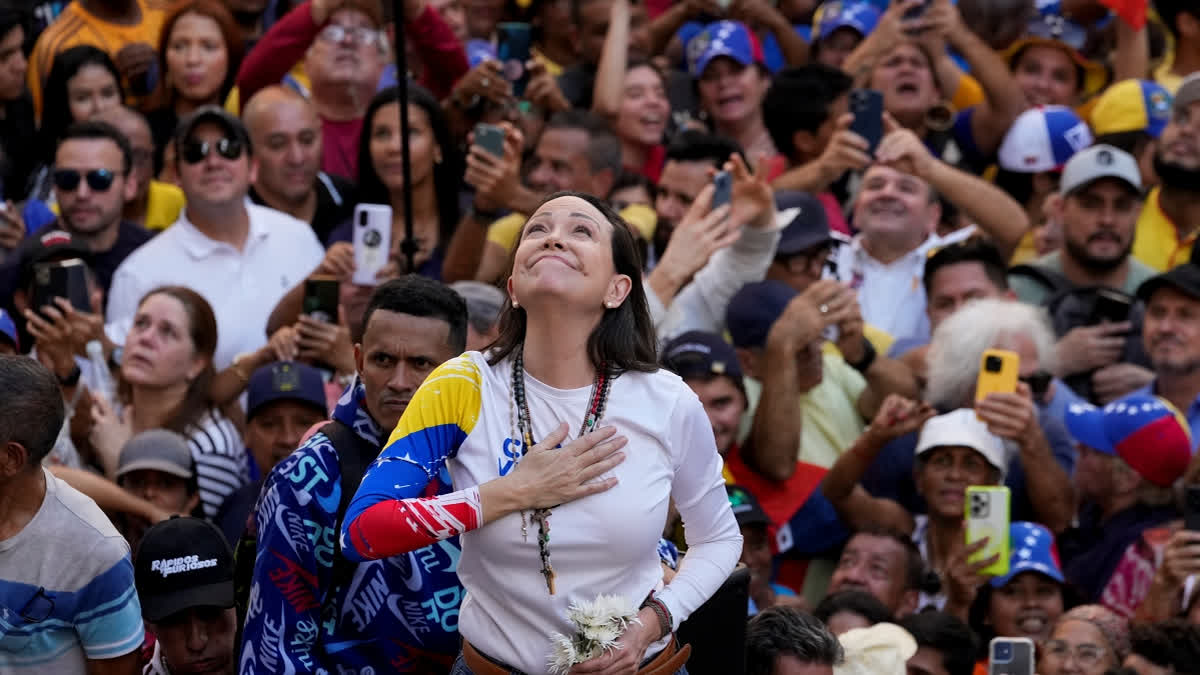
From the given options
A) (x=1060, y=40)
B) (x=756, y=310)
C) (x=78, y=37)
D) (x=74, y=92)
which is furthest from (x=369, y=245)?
(x=1060, y=40)

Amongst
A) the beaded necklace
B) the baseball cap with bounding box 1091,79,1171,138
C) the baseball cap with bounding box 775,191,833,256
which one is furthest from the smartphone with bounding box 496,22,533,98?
the beaded necklace

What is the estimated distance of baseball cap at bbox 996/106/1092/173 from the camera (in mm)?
8948

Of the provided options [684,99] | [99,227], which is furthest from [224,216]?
[684,99]

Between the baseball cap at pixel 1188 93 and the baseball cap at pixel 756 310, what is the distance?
2.12 metres

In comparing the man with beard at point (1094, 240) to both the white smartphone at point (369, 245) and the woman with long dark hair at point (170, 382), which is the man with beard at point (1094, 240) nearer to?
the white smartphone at point (369, 245)

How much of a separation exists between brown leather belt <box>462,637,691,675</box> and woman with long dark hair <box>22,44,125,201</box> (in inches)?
214

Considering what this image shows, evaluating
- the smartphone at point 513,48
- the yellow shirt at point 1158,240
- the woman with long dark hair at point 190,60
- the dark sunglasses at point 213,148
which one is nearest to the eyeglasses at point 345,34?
the woman with long dark hair at point 190,60

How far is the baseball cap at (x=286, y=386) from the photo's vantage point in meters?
6.54

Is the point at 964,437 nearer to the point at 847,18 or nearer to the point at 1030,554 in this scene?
the point at 1030,554

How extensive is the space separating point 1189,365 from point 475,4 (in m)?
4.79

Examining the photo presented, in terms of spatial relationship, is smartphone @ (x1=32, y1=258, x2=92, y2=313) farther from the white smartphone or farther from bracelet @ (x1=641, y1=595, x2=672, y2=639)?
bracelet @ (x1=641, y1=595, x2=672, y2=639)

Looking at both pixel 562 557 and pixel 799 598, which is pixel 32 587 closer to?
pixel 562 557

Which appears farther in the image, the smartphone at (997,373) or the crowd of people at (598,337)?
the smartphone at (997,373)

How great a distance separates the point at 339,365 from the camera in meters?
6.91
